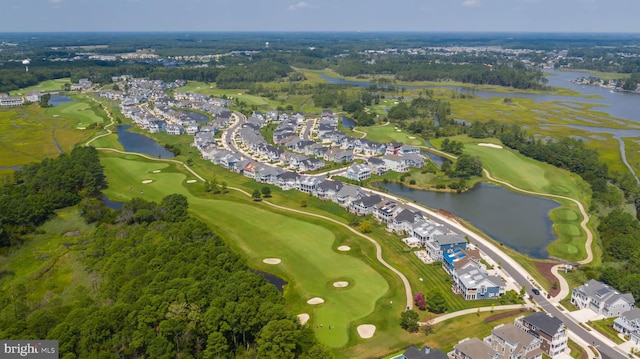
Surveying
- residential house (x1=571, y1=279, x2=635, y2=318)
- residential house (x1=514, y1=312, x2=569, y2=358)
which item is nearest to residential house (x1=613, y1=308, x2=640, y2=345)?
residential house (x1=571, y1=279, x2=635, y2=318)

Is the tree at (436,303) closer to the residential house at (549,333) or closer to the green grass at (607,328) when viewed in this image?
the residential house at (549,333)

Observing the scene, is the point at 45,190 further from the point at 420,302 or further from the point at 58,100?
the point at 58,100

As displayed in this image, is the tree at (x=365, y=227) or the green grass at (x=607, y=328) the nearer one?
the green grass at (x=607, y=328)

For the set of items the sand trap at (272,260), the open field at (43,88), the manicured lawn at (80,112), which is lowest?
the sand trap at (272,260)

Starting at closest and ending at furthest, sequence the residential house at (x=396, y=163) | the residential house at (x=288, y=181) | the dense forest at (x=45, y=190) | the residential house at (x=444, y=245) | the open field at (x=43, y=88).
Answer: the residential house at (x=444, y=245), the dense forest at (x=45, y=190), the residential house at (x=288, y=181), the residential house at (x=396, y=163), the open field at (x=43, y=88)

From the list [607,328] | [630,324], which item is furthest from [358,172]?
[630,324]

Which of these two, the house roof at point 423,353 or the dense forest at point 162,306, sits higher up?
the dense forest at point 162,306

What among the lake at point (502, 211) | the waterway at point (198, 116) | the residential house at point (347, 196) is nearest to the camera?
the lake at point (502, 211)

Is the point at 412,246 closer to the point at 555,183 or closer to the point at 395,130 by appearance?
the point at 555,183

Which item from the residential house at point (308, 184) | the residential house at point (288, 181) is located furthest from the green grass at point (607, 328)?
the residential house at point (288, 181)
